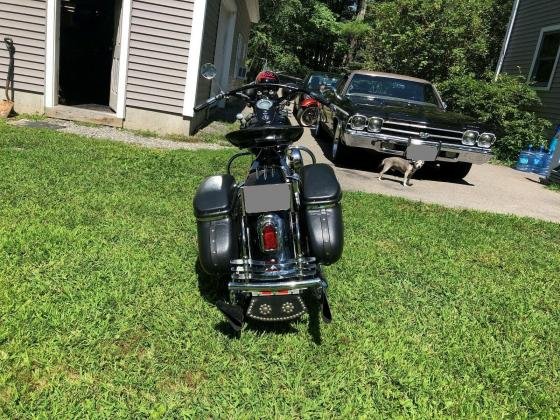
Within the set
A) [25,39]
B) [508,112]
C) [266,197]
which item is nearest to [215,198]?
[266,197]

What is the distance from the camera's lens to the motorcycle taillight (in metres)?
2.64

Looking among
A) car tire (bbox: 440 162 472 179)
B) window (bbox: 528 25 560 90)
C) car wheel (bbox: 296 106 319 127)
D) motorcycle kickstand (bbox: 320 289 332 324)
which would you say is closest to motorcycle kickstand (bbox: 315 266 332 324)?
motorcycle kickstand (bbox: 320 289 332 324)

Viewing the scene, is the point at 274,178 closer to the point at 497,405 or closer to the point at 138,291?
the point at 138,291

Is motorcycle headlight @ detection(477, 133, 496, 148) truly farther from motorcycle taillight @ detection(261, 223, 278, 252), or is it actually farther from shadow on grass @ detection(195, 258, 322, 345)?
motorcycle taillight @ detection(261, 223, 278, 252)

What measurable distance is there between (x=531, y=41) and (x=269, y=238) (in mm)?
13951

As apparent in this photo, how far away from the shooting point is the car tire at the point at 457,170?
8047 millimetres

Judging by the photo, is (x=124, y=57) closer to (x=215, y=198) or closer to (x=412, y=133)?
(x=412, y=133)

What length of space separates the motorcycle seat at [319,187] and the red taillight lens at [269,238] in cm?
26

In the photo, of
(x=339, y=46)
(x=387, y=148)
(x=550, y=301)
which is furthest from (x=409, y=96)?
(x=339, y=46)

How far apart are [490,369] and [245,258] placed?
1502 millimetres

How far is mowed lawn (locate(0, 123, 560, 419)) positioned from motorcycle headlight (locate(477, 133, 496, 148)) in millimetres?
2753

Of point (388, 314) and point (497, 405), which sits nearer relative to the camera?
point (497, 405)

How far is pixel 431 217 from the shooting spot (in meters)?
5.49

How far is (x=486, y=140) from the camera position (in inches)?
285
